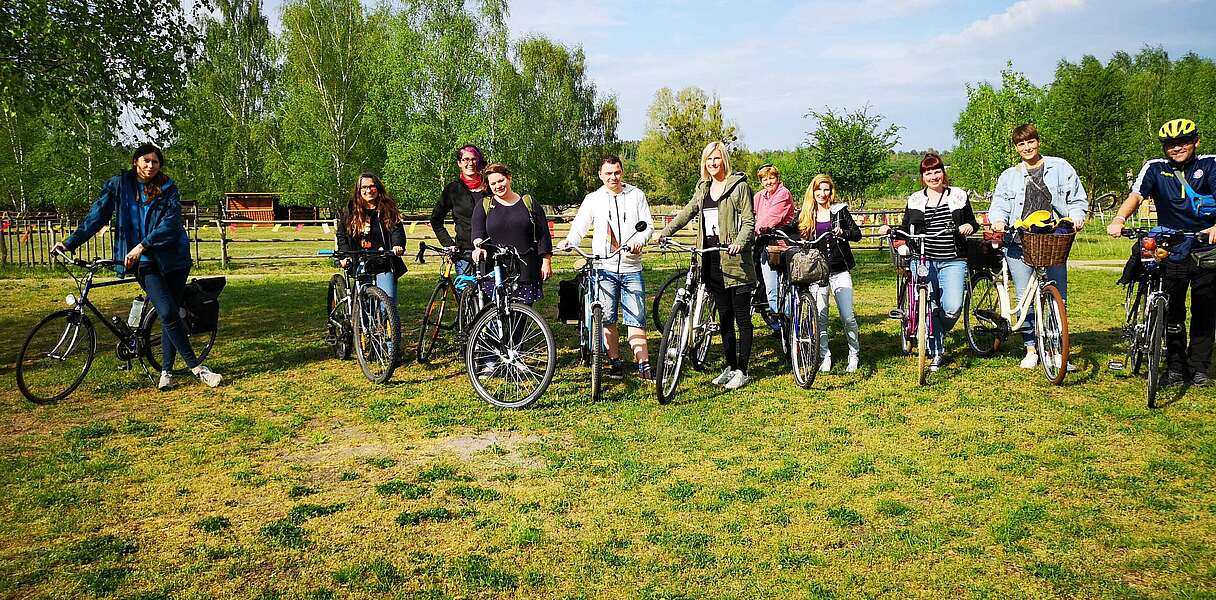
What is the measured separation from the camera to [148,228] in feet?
23.2

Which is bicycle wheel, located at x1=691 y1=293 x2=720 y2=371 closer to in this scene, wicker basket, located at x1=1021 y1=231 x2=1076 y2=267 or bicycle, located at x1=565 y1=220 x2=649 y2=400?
bicycle, located at x1=565 y1=220 x2=649 y2=400

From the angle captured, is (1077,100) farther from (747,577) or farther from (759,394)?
(747,577)

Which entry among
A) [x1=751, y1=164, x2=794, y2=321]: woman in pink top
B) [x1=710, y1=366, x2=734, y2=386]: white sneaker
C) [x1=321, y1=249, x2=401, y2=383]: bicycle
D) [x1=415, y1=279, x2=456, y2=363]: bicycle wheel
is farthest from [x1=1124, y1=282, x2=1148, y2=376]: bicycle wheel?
[x1=321, y1=249, x2=401, y2=383]: bicycle

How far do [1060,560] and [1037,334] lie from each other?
12.7ft

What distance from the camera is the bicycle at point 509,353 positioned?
6.41m

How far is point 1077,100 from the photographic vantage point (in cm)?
3894

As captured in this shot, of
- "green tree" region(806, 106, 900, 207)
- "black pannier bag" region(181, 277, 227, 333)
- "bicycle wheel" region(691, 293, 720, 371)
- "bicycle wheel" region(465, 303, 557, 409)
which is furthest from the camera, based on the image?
"green tree" region(806, 106, 900, 207)

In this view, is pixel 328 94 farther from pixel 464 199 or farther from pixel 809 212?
pixel 809 212

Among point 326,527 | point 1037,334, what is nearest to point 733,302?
point 1037,334

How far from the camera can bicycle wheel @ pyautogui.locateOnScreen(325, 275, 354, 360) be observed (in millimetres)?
8409

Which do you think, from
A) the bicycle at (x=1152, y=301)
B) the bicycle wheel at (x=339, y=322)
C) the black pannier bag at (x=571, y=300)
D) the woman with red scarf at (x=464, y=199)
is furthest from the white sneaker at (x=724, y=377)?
the bicycle wheel at (x=339, y=322)

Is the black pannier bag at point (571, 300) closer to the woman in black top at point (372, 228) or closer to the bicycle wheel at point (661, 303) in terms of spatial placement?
the bicycle wheel at point (661, 303)

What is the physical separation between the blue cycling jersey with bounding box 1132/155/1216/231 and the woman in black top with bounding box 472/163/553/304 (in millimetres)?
4758

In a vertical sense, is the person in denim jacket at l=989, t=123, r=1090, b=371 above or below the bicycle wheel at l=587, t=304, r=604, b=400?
above
